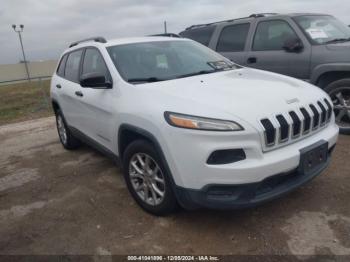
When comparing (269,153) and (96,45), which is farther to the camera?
(96,45)

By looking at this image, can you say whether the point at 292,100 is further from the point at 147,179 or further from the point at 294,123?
the point at 147,179

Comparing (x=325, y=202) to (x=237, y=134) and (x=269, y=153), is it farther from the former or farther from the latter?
(x=237, y=134)

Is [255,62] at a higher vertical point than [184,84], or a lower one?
lower

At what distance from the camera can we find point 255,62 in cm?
621

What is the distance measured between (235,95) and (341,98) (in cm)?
300

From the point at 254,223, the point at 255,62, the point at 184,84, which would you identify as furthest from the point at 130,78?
the point at 255,62

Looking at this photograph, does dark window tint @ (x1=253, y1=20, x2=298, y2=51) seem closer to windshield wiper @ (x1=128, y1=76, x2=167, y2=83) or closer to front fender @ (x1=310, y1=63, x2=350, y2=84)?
front fender @ (x1=310, y1=63, x2=350, y2=84)

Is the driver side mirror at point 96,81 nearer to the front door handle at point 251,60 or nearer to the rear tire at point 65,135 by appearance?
the rear tire at point 65,135

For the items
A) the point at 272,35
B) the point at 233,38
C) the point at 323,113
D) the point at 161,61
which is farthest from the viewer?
the point at 233,38

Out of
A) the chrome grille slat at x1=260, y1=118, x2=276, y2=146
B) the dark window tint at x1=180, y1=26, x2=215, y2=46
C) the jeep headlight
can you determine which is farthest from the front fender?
the jeep headlight

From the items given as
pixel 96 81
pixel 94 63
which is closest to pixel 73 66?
pixel 94 63

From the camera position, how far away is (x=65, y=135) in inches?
235

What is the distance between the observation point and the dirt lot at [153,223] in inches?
119

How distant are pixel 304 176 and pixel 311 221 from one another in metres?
0.46
